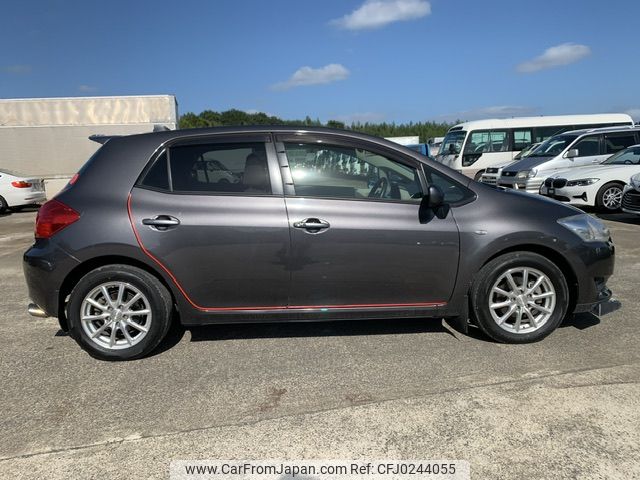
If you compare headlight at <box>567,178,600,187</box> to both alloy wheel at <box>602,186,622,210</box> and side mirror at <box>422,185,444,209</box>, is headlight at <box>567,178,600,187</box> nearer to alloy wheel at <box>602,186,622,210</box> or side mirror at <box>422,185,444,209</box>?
alloy wheel at <box>602,186,622,210</box>

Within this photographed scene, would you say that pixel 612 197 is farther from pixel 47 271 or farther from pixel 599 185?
pixel 47 271

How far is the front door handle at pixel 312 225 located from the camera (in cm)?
346

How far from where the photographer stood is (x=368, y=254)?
351cm

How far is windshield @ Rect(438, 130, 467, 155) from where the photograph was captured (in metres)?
17.8

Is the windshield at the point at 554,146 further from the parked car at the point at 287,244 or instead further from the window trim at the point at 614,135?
the parked car at the point at 287,244

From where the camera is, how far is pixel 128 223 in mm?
3449

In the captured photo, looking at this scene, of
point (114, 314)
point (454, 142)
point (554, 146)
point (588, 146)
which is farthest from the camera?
point (454, 142)

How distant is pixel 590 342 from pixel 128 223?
3527 mm

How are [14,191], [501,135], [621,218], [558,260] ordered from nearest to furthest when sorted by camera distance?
[558,260]
[621,218]
[14,191]
[501,135]

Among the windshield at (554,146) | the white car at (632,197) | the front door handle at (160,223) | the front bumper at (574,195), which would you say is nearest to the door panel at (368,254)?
the front door handle at (160,223)

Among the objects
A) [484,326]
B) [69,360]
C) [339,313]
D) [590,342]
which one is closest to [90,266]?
[69,360]

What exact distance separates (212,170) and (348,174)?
3.29 feet

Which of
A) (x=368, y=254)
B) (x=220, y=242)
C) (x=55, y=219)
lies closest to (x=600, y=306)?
(x=368, y=254)

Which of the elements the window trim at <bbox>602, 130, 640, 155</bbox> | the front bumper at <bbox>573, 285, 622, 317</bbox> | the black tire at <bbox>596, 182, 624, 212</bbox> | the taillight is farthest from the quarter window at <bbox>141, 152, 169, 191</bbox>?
the window trim at <bbox>602, 130, 640, 155</bbox>
